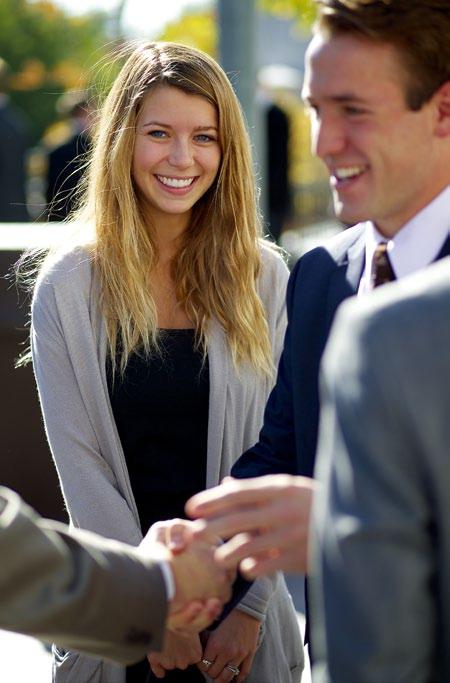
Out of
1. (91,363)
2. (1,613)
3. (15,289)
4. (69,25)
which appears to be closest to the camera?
(1,613)

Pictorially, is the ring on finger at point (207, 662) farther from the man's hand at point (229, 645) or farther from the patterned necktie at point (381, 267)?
the patterned necktie at point (381, 267)

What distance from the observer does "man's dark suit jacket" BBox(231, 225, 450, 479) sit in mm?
2996

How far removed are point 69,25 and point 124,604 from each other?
50797 millimetres

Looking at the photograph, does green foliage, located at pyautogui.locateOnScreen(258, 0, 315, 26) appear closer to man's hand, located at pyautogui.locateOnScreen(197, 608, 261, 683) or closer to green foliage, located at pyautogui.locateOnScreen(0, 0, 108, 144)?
man's hand, located at pyautogui.locateOnScreen(197, 608, 261, 683)

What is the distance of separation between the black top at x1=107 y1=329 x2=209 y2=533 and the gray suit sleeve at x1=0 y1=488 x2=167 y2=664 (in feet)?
3.36

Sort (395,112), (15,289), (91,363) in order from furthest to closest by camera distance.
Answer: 1. (15,289)
2. (91,363)
3. (395,112)

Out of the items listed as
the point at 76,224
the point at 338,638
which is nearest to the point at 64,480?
the point at 76,224

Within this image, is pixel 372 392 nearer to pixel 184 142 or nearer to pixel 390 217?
pixel 390 217

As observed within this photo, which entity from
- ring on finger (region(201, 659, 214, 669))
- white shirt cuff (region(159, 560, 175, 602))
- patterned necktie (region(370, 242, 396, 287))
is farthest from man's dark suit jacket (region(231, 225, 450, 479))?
ring on finger (region(201, 659, 214, 669))

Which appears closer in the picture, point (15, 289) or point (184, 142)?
point (184, 142)

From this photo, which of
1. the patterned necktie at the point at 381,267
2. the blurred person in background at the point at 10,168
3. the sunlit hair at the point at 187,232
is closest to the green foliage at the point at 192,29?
the blurred person in background at the point at 10,168

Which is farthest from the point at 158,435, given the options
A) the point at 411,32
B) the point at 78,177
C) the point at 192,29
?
the point at 192,29

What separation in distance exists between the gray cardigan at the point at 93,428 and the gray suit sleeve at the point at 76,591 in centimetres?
97

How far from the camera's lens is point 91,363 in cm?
361
